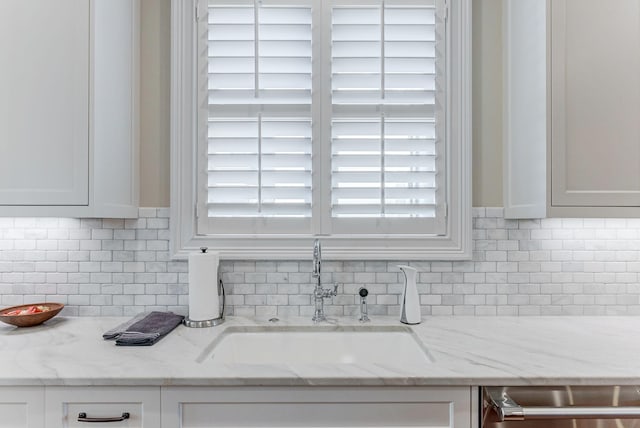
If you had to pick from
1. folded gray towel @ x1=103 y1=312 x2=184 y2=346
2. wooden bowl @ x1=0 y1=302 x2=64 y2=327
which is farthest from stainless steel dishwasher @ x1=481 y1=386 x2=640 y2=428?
wooden bowl @ x1=0 y1=302 x2=64 y2=327

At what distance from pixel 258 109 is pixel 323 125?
1.01ft

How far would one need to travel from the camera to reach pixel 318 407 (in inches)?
46.8

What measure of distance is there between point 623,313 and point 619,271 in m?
0.19

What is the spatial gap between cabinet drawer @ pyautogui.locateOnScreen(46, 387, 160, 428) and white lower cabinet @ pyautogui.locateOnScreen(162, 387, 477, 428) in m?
0.05

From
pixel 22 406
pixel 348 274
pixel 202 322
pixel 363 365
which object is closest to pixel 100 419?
pixel 22 406

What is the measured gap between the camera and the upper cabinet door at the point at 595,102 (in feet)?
4.83

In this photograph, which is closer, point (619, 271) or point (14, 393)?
point (14, 393)

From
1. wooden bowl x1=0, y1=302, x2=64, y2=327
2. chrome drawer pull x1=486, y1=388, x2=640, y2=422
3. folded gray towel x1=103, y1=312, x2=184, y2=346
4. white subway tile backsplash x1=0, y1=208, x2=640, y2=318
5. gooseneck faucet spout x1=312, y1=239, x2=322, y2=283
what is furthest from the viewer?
white subway tile backsplash x1=0, y1=208, x2=640, y2=318

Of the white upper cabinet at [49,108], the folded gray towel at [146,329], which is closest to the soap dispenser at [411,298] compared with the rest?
the folded gray towel at [146,329]

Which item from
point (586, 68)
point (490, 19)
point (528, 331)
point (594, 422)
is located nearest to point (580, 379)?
point (594, 422)

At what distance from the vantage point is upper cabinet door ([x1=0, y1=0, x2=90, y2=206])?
1467mm

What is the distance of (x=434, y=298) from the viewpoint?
182cm

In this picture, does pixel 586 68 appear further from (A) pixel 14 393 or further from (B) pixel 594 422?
(A) pixel 14 393

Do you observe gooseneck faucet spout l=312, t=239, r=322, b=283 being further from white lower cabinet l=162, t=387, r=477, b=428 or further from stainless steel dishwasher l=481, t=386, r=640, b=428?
stainless steel dishwasher l=481, t=386, r=640, b=428
